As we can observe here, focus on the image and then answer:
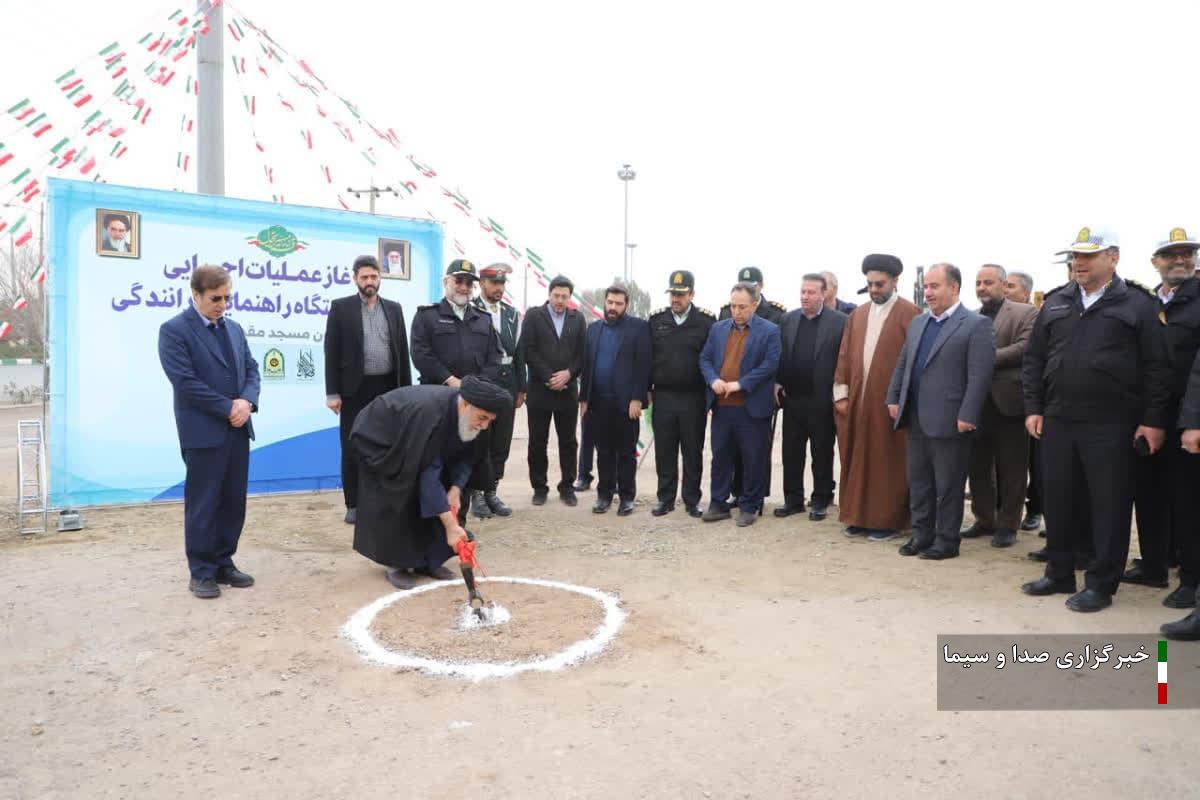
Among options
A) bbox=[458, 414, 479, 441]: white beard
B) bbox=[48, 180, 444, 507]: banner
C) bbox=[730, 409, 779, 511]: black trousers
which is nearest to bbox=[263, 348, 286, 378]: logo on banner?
bbox=[48, 180, 444, 507]: banner

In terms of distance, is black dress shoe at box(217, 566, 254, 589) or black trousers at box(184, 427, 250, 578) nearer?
black trousers at box(184, 427, 250, 578)

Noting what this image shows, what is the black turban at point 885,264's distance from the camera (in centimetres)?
606

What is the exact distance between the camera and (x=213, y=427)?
4684 millimetres

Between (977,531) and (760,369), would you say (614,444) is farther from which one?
(977,531)

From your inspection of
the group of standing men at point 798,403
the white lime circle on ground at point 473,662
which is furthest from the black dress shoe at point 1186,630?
the white lime circle on ground at point 473,662

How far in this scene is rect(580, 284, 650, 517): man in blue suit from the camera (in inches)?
276

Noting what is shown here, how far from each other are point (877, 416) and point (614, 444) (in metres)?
2.15

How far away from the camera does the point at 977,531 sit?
6.23 meters

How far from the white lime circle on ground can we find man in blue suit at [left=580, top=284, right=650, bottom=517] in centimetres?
255

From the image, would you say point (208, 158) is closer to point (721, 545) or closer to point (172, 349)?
point (172, 349)

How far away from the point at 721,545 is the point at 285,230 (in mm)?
4802

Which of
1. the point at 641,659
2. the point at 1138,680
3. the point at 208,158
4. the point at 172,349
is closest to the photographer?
the point at 1138,680

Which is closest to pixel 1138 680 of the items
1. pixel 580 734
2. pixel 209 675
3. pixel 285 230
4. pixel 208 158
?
pixel 580 734

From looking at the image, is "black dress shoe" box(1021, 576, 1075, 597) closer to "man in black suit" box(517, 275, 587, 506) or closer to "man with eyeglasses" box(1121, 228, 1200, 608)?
"man with eyeglasses" box(1121, 228, 1200, 608)
